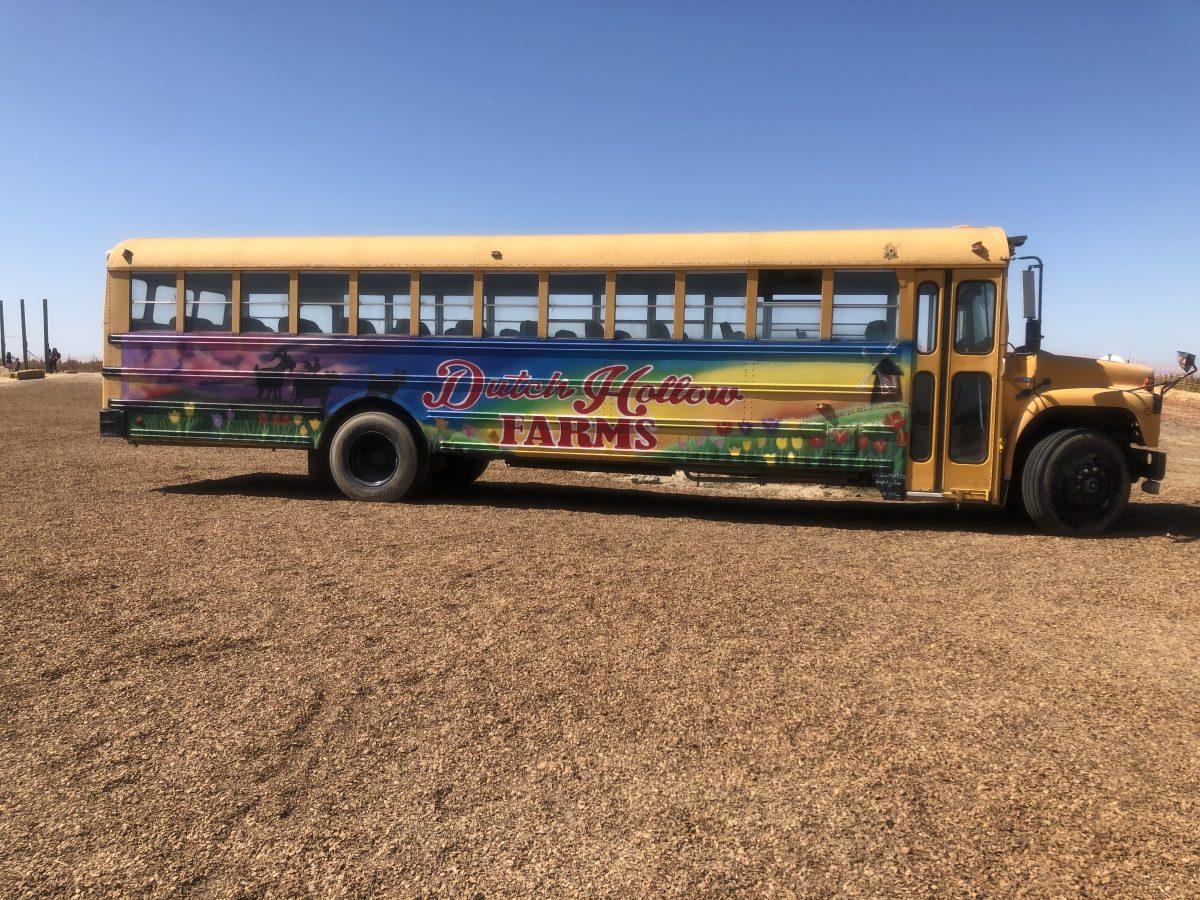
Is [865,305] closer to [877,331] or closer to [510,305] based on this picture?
[877,331]

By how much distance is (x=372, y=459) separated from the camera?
916cm

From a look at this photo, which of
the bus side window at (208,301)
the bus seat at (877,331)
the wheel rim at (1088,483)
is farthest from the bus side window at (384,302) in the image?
the wheel rim at (1088,483)

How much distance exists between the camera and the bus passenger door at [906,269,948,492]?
302 inches

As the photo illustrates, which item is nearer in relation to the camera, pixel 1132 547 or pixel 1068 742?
pixel 1068 742

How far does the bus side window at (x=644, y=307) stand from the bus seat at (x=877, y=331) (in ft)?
6.04

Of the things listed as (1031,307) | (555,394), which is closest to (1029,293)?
(1031,307)

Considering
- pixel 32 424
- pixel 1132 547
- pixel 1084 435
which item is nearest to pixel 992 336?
pixel 1084 435

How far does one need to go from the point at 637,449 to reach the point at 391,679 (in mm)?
4896

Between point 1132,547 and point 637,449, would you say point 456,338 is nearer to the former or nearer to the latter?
point 637,449

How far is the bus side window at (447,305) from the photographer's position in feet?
28.8

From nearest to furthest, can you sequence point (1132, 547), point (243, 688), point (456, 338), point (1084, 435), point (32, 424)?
point (243, 688)
point (1132, 547)
point (1084, 435)
point (456, 338)
point (32, 424)

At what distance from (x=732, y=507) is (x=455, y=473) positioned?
11.0 feet

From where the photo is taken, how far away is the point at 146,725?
3.27 m

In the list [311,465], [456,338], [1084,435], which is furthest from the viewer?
[311,465]
